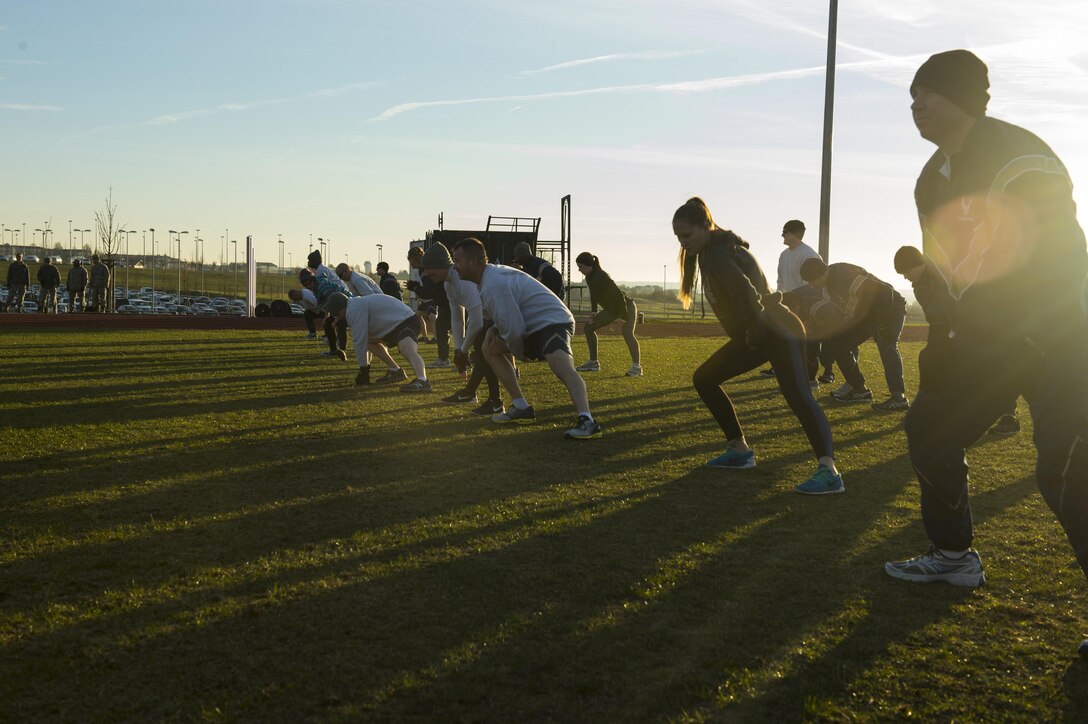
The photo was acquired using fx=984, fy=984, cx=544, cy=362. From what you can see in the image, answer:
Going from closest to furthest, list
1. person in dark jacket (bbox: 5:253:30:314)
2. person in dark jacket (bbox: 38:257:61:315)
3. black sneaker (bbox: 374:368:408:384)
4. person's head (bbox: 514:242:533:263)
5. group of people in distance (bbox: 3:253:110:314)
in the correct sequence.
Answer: black sneaker (bbox: 374:368:408:384) → person's head (bbox: 514:242:533:263) → person in dark jacket (bbox: 5:253:30:314) → person in dark jacket (bbox: 38:257:61:315) → group of people in distance (bbox: 3:253:110:314)

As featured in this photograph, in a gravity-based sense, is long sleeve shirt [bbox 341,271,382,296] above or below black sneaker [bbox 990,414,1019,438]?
above

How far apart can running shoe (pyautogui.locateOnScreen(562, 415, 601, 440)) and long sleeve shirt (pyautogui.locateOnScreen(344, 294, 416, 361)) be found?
13.8 ft

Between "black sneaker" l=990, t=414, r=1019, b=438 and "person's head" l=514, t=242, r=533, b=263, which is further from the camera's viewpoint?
"person's head" l=514, t=242, r=533, b=263

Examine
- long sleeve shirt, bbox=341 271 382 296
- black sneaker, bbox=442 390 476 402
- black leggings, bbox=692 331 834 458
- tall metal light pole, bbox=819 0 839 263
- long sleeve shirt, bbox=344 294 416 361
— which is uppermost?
tall metal light pole, bbox=819 0 839 263

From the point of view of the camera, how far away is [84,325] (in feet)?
90.1

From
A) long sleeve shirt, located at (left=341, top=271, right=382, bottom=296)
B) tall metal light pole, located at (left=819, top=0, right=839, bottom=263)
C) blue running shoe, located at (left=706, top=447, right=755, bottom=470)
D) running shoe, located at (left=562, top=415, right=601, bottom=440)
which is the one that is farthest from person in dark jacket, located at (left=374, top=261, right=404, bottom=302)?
blue running shoe, located at (left=706, top=447, right=755, bottom=470)

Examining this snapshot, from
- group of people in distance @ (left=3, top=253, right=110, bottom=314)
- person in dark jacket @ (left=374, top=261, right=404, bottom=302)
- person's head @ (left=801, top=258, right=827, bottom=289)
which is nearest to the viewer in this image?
person's head @ (left=801, top=258, right=827, bottom=289)

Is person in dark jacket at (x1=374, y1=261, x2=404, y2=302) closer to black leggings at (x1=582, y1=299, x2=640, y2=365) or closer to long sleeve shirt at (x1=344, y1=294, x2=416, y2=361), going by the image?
black leggings at (x1=582, y1=299, x2=640, y2=365)

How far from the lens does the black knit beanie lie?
3750 mm

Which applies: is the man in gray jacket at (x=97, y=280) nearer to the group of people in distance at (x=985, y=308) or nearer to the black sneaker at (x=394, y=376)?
the black sneaker at (x=394, y=376)

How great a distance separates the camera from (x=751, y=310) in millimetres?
6199

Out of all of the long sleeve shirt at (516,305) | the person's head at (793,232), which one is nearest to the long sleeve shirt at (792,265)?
the person's head at (793,232)

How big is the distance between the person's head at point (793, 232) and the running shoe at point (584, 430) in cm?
548

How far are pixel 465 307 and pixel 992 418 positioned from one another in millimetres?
7402
